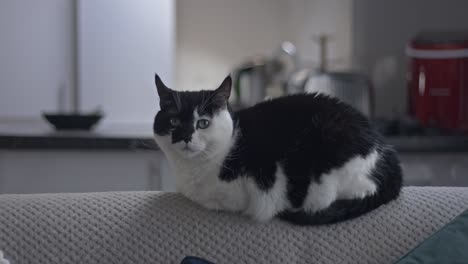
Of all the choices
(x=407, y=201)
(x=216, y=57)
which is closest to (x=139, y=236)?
(x=407, y=201)

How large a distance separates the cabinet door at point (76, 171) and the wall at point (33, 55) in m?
0.75

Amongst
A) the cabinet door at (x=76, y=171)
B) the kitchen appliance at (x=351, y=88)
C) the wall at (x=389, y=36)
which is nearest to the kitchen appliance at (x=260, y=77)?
the wall at (x=389, y=36)

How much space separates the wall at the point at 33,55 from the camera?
259 centimetres

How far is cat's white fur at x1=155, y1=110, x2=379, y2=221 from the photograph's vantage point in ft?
3.50

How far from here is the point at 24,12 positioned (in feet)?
8.49

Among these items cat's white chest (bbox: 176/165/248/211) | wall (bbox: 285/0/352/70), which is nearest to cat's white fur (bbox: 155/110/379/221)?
cat's white chest (bbox: 176/165/248/211)

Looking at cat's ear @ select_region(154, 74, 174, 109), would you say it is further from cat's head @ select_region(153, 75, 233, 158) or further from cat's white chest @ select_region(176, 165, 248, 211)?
cat's white chest @ select_region(176, 165, 248, 211)

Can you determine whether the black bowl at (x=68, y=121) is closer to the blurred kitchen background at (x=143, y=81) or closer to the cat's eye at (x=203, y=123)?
the blurred kitchen background at (x=143, y=81)

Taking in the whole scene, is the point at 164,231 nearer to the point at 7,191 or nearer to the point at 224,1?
the point at 7,191

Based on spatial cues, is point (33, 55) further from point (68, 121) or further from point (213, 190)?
point (213, 190)

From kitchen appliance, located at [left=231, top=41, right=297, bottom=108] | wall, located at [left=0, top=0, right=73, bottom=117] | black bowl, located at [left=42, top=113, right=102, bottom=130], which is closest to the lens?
black bowl, located at [left=42, top=113, right=102, bottom=130]

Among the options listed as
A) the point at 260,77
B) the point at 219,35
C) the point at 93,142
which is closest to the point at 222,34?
the point at 219,35

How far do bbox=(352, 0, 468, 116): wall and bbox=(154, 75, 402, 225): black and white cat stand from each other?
1.61 meters

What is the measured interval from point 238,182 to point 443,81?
1.42 m
